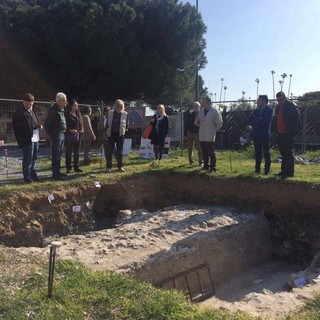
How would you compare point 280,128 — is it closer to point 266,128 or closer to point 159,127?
point 266,128

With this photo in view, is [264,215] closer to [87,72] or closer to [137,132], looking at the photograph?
[137,132]

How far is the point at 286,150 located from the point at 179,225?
122 inches

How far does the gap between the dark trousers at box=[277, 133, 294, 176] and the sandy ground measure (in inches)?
57.7

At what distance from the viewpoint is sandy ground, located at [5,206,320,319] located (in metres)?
6.96

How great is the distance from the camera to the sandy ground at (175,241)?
6.96 metres

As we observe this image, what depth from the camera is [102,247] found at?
318 inches

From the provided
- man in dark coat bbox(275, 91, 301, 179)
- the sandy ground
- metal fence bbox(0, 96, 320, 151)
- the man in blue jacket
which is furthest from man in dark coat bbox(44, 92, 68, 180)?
man in dark coat bbox(275, 91, 301, 179)

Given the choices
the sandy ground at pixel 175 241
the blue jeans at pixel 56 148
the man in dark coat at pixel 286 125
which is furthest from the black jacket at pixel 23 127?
the man in dark coat at pixel 286 125

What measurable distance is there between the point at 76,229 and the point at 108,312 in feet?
19.3

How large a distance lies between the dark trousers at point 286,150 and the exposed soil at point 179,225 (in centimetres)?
50

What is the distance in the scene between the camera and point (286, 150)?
34.2 feet

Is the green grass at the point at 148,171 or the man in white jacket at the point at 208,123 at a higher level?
the man in white jacket at the point at 208,123

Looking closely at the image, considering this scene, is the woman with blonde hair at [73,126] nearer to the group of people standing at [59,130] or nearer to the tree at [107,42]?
the group of people standing at [59,130]

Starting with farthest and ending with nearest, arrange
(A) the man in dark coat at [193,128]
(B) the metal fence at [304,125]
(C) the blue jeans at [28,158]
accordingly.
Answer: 1. (B) the metal fence at [304,125]
2. (A) the man in dark coat at [193,128]
3. (C) the blue jeans at [28,158]
